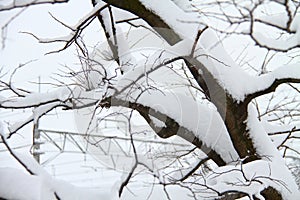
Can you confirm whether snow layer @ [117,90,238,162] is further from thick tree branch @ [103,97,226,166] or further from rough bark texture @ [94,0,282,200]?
rough bark texture @ [94,0,282,200]

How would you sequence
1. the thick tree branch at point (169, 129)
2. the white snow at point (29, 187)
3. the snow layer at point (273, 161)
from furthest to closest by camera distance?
the thick tree branch at point (169, 129)
the snow layer at point (273, 161)
the white snow at point (29, 187)

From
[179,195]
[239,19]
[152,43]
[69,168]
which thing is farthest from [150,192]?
[69,168]


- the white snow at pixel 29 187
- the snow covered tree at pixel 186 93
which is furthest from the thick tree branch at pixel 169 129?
the white snow at pixel 29 187

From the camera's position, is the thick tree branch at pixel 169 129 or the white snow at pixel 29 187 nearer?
the white snow at pixel 29 187

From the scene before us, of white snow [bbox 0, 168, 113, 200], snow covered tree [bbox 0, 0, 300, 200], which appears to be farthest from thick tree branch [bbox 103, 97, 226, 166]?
white snow [bbox 0, 168, 113, 200]

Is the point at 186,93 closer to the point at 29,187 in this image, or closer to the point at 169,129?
the point at 169,129

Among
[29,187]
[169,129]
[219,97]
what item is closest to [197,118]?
[169,129]

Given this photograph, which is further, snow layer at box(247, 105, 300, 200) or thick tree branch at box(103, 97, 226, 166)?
thick tree branch at box(103, 97, 226, 166)

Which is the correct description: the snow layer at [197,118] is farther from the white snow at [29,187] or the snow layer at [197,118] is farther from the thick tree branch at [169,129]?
the white snow at [29,187]

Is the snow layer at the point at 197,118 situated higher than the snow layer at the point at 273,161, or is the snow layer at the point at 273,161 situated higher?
the snow layer at the point at 197,118

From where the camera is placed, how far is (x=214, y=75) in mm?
2750

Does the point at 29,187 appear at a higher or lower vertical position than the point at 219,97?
lower

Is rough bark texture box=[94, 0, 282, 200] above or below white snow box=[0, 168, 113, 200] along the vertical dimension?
above

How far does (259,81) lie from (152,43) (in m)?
0.98
